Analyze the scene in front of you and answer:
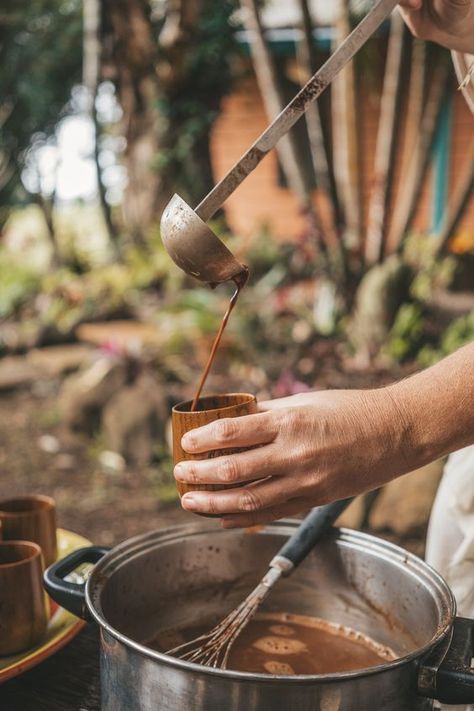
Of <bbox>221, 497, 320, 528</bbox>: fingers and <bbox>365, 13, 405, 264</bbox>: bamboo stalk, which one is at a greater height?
<bbox>365, 13, 405, 264</bbox>: bamboo stalk

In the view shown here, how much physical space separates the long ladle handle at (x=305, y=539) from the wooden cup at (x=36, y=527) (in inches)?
27.1

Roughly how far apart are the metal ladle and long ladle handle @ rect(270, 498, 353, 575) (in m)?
0.54

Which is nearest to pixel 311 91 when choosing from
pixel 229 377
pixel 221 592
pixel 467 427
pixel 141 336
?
pixel 467 427

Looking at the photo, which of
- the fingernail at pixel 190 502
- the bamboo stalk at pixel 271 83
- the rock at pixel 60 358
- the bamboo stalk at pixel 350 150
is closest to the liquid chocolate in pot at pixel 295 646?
the fingernail at pixel 190 502

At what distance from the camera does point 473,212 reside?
12086 mm

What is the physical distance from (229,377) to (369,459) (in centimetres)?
508

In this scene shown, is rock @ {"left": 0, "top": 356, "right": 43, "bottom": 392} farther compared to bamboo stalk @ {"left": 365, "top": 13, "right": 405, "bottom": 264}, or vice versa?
rock @ {"left": 0, "top": 356, "right": 43, "bottom": 392}

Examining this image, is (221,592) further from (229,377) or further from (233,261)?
(229,377)

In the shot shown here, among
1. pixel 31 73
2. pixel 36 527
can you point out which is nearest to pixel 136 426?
pixel 36 527

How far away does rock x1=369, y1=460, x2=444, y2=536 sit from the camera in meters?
4.32

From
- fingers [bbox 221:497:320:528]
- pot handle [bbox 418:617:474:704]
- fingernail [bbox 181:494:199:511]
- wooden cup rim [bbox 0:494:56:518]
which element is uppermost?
fingernail [bbox 181:494:199:511]

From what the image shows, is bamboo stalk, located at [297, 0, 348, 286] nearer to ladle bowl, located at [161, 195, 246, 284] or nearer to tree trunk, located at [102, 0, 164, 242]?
tree trunk, located at [102, 0, 164, 242]

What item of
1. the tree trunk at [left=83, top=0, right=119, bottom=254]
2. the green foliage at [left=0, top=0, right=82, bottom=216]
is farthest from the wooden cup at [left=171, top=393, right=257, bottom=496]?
the green foliage at [left=0, top=0, right=82, bottom=216]

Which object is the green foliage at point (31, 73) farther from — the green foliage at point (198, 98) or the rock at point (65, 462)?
the rock at point (65, 462)
